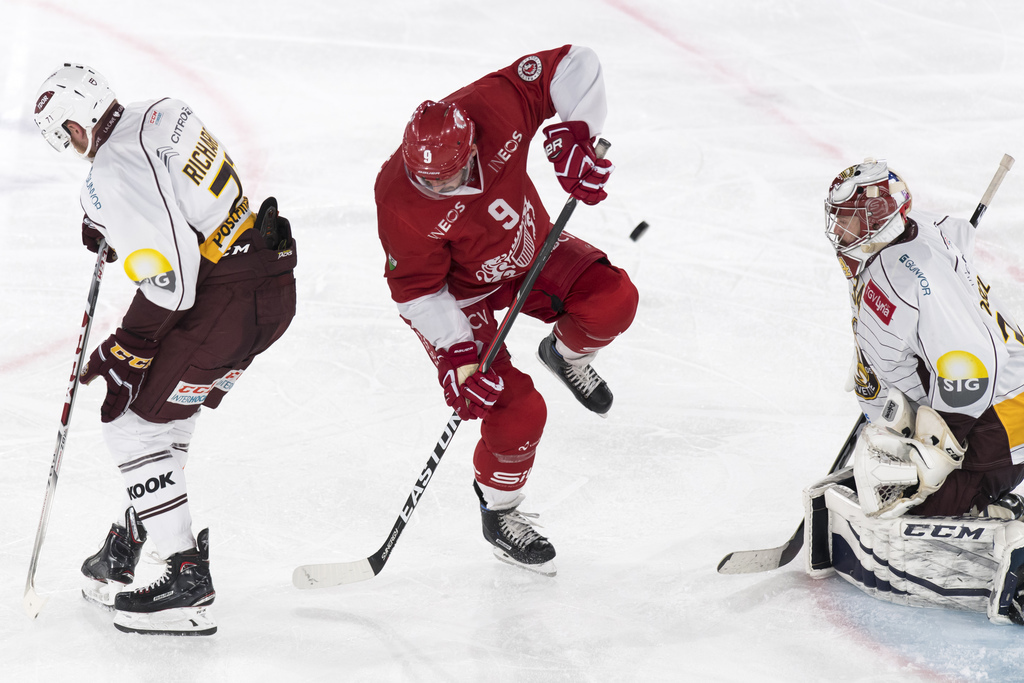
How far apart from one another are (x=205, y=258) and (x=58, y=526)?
119cm

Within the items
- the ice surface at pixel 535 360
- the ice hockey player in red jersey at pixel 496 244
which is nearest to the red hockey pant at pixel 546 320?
the ice hockey player in red jersey at pixel 496 244

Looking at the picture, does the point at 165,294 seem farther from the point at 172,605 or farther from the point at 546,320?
the point at 546,320

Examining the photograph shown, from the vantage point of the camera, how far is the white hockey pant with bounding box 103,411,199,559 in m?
2.68

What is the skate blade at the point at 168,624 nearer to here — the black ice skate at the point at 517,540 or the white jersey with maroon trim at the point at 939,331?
the black ice skate at the point at 517,540

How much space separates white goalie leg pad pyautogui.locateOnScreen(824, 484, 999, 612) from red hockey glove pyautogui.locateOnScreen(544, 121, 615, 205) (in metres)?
1.13

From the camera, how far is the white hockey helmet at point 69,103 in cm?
249

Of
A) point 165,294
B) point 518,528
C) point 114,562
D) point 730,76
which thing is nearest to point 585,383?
point 518,528

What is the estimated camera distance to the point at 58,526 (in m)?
3.21

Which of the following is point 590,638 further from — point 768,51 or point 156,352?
point 768,51

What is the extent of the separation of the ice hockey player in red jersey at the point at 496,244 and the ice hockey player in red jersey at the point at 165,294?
15.6 inches

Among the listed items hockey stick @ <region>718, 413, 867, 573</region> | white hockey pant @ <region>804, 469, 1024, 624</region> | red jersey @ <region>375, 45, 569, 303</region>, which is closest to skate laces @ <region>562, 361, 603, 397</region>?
red jersey @ <region>375, 45, 569, 303</region>

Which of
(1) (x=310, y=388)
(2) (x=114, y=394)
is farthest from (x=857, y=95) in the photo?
(2) (x=114, y=394)

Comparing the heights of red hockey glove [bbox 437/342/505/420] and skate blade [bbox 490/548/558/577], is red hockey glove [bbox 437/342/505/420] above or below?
above

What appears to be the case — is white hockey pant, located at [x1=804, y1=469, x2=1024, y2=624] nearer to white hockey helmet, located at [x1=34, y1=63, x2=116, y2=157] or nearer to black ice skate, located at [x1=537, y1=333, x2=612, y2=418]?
black ice skate, located at [x1=537, y1=333, x2=612, y2=418]
